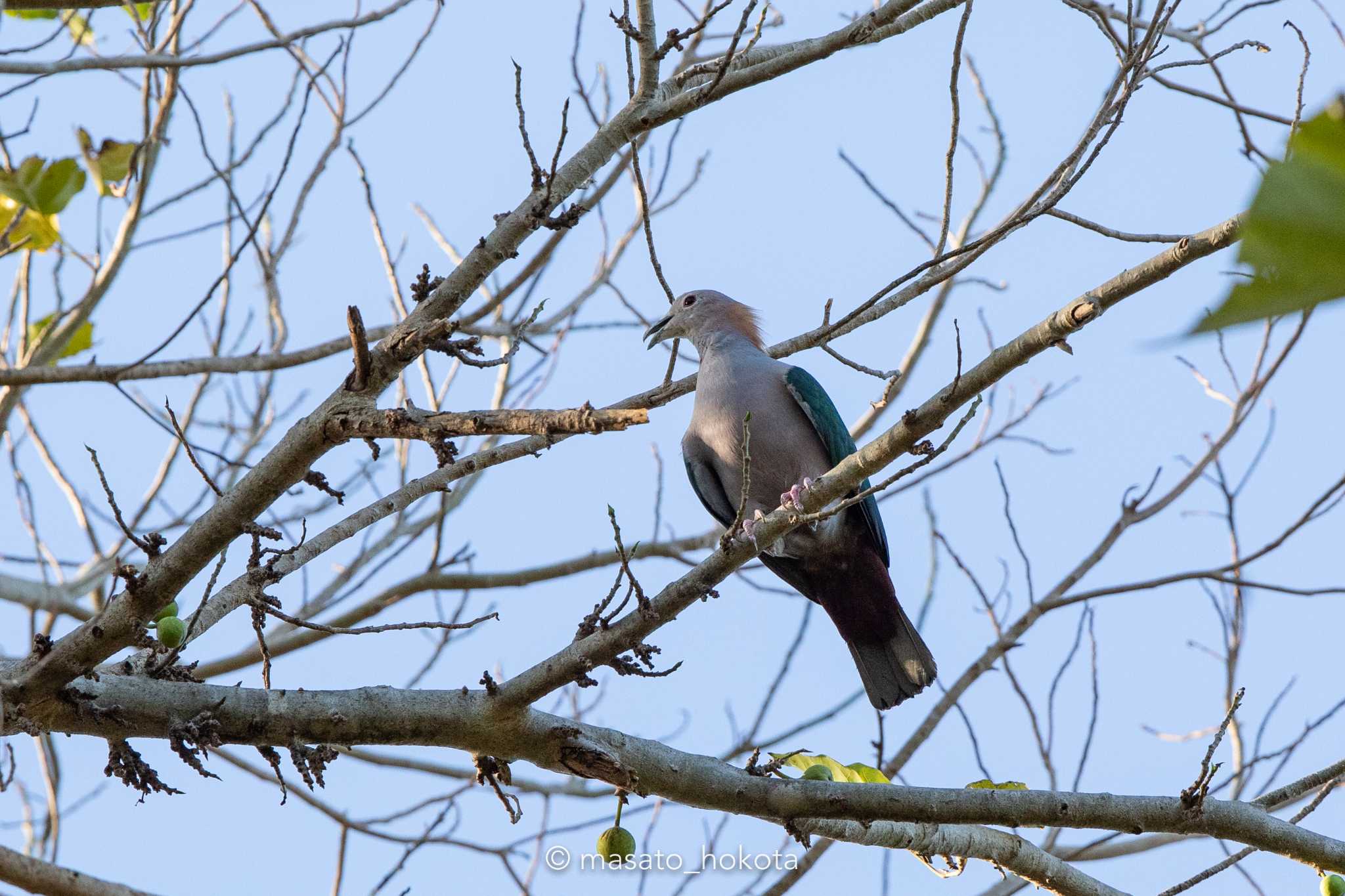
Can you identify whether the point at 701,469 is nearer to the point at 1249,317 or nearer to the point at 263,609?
the point at 263,609

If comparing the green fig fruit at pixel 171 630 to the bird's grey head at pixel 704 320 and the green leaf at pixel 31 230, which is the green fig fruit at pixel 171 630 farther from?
the bird's grey head at pixel 704 320

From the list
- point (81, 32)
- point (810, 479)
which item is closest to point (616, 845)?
point (810, 479)

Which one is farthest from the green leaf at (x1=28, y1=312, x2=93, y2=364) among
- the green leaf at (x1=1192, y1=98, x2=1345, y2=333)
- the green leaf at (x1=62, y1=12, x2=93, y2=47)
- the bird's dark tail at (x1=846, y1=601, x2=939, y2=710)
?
the green leaf at (x1=1192, y1=98, x2=1345, y2=333)

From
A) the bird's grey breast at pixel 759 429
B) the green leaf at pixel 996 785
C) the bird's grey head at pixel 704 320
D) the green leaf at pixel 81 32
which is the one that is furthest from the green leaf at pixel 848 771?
the green leaf at pixel 81 32

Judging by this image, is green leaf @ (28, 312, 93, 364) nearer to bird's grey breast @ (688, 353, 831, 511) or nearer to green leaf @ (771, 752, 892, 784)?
bird's grey breast @ (688, 353, 831, 511)

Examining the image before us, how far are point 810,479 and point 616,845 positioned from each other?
7.41 feet

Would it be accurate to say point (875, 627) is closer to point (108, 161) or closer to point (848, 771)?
point (848, 771)

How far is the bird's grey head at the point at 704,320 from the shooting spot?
6.50 metres

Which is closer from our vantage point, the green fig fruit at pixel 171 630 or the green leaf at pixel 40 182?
the green fig fruit at pixel 171 630

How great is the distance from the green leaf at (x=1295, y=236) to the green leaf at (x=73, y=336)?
225 inches

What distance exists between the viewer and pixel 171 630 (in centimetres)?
322

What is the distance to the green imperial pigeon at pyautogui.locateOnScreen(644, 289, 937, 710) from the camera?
220 inches

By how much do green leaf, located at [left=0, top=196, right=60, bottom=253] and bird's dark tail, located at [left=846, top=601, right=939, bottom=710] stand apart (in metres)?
3.89

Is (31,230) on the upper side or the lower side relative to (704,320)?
lower
